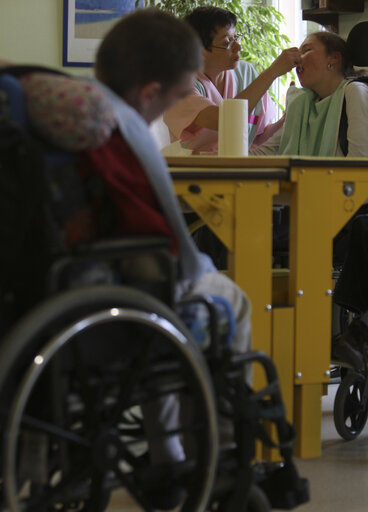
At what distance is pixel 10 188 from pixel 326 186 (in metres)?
1.14

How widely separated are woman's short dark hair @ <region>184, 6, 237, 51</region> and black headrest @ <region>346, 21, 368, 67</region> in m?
0.44

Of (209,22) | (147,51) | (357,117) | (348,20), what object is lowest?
(147,51)

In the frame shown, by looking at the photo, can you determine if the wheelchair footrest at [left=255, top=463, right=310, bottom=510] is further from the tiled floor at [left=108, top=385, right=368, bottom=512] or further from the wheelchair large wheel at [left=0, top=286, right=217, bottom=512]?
the tiled floor at [left=108, top=385, right=368, bottom=512]

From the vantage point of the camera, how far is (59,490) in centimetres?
111

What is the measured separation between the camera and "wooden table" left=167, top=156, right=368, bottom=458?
1964 mm

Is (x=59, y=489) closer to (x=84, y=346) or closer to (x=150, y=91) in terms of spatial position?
(x=84, y=346)

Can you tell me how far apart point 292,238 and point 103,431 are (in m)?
1.07

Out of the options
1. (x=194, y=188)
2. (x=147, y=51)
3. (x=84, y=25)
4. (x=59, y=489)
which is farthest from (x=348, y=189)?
(x=84, y=25)

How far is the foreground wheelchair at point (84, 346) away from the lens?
3.50 feet

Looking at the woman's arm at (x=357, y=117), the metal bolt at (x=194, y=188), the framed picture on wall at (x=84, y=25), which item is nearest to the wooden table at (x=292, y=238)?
the metal bolt at (x=194, y=188)

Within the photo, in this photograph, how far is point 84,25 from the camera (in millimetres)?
4883

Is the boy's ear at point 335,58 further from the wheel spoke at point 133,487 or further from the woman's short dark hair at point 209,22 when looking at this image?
the wheel spoke at point 133,487

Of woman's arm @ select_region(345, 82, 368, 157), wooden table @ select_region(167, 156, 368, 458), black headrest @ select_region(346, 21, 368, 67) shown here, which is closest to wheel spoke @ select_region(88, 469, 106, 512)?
wooden table @ select_region(167, 156, 368, 458)

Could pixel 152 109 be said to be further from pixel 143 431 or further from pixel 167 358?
pixel 143 431
